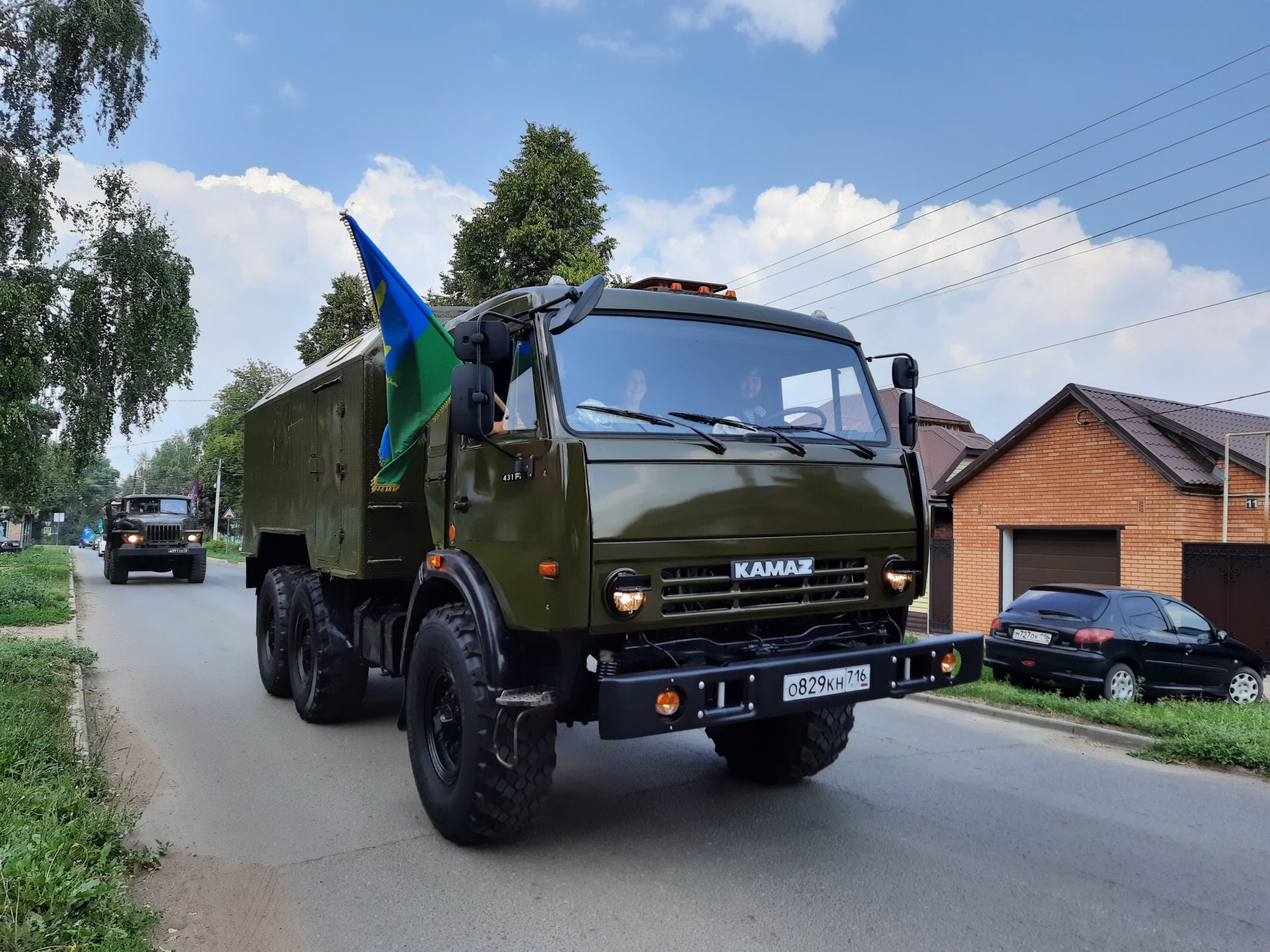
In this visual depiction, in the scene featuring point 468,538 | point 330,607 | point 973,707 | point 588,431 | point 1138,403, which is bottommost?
point 973,707

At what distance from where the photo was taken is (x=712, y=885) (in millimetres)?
3861

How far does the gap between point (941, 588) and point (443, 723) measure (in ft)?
56.7

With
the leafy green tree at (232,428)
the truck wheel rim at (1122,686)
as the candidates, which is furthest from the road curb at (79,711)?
the leafy green tree at (232,428)

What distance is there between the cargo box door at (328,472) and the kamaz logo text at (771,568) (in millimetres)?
3034

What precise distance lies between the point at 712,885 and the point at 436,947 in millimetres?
1177

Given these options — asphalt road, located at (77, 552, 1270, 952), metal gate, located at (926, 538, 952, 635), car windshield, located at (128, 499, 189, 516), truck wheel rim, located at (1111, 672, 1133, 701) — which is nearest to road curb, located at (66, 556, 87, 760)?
asphalt road, located at (77, 552, 1270, 952)

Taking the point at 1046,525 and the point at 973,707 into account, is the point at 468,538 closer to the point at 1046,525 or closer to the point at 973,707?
the point at 973,707

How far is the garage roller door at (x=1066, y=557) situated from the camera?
54.3 feet

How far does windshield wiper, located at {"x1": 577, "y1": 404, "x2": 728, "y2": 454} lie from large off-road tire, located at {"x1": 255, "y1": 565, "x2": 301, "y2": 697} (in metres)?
4.29

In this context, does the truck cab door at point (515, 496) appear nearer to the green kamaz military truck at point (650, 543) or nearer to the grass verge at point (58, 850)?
the green kamaz military truck at point (650, 543)

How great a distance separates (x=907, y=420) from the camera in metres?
4.91

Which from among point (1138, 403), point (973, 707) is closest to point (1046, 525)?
point (1138, 403)

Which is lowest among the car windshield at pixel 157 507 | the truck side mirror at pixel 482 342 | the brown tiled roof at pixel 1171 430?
the car windshield at pixel 157 507

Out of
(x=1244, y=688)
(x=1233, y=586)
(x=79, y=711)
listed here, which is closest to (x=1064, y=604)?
(x=1244, y=688)
